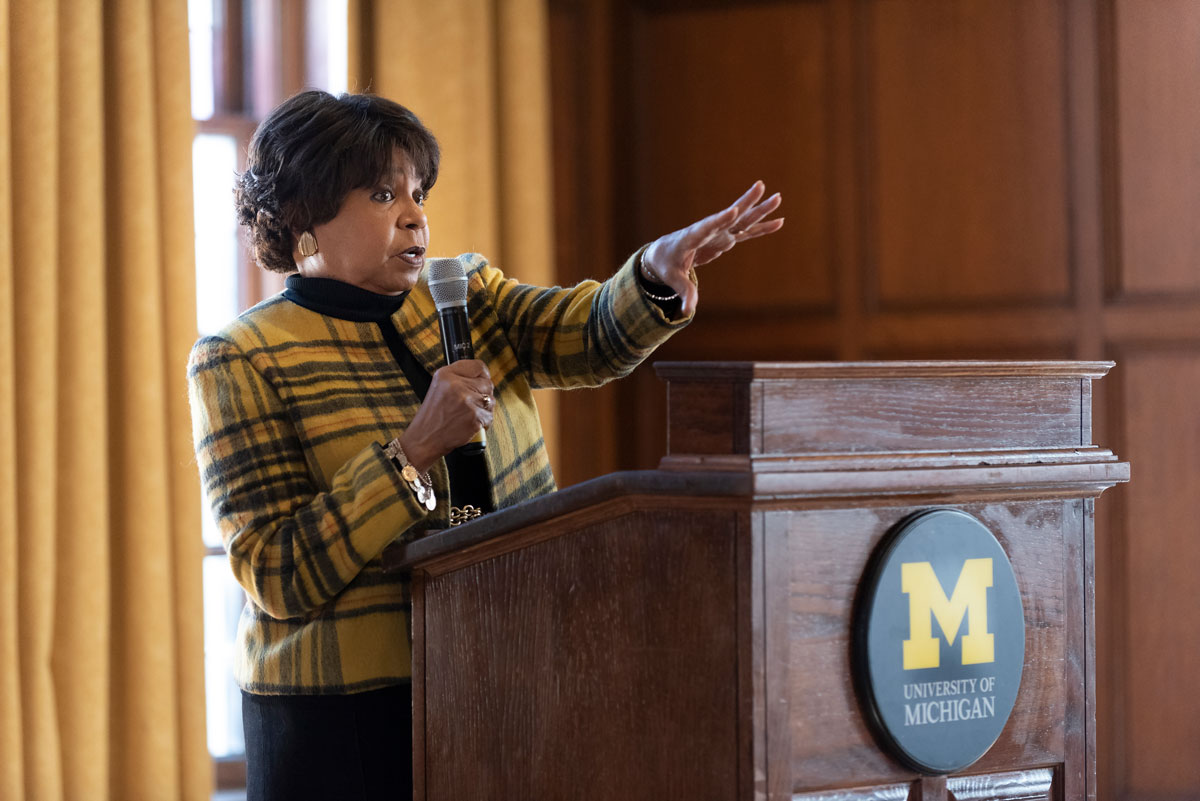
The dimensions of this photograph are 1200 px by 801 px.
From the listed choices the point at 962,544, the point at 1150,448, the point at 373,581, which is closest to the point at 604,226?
the point at 1150,448

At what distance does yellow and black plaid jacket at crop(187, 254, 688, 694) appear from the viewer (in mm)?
1348

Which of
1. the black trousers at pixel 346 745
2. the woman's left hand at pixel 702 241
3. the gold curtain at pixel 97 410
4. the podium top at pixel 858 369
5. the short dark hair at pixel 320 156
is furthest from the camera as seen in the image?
the gold curtain at pixel 97 410

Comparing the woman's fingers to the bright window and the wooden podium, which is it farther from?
the bright window

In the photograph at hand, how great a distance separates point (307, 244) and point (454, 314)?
10.4 inches

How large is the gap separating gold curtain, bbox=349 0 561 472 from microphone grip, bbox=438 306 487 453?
2230 millimetres

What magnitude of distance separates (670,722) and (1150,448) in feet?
9.07

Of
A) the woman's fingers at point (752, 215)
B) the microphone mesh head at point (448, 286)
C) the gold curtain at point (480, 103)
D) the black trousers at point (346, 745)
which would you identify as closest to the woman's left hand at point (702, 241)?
the woman's fingers at point (752, 215)

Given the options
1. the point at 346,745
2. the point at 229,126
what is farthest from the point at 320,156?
the point at 229,126

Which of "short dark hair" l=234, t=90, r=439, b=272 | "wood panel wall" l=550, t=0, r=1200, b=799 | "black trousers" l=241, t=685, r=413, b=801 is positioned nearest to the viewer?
"black trousers" l=241, t=685, r=413, b=801

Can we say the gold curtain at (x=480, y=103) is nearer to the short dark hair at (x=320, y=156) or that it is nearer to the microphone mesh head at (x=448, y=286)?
the short dark hair at (x=320, y=156)

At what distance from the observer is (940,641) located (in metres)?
1.09

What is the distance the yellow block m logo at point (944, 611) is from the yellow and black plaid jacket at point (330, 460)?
0.48m

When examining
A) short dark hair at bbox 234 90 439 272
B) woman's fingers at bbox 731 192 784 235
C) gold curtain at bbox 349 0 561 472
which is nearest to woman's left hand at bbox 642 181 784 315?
woman's fingers at bbox 731 192 784 235

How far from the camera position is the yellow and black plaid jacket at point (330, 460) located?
1.35 m
